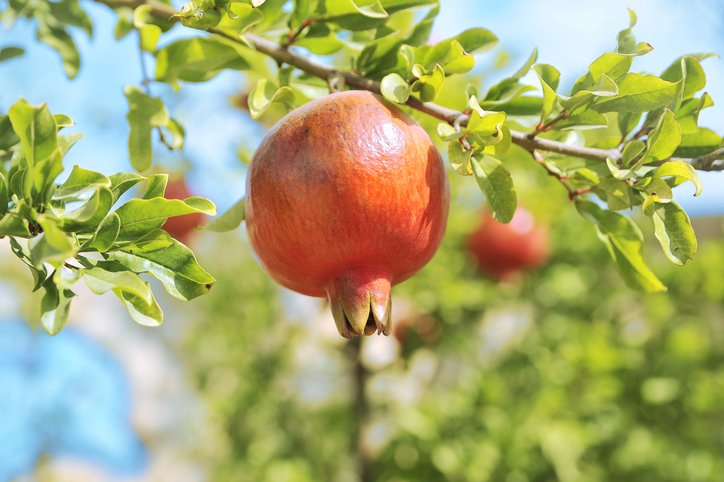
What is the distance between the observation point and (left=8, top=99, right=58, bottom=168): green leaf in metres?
0.54

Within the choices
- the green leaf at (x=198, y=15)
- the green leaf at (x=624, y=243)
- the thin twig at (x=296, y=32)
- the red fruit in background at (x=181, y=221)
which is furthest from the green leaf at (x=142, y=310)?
the red fruit in background at (x=181, y=221)

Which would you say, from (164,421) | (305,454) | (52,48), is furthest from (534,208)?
(164,421)

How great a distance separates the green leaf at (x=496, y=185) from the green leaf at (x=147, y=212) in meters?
0.23

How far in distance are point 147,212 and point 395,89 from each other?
0.24 meters

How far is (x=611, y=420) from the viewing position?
213 cm

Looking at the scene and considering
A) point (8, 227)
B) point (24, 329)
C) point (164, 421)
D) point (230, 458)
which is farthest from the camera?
point (164, 421)

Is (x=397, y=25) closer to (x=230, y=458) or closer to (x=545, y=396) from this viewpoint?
(x=545, y=396)

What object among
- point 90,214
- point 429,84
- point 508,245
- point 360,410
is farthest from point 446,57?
point 360,410

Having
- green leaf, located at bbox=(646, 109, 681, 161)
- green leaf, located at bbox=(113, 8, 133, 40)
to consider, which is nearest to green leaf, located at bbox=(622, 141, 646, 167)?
green leaf, located at bbox=(646, 109, 681, 161)

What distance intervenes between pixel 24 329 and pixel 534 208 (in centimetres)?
324

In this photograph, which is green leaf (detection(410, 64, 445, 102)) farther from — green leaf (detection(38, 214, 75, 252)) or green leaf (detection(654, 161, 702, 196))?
green leaf (detection(38, 214, 75, 252))

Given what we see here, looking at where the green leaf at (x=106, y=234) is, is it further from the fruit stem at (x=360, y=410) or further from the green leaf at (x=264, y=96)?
the fruit stem at (x=360, y=410)

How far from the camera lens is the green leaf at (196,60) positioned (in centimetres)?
81

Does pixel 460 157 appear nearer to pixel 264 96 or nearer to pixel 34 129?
pixel 264 96
